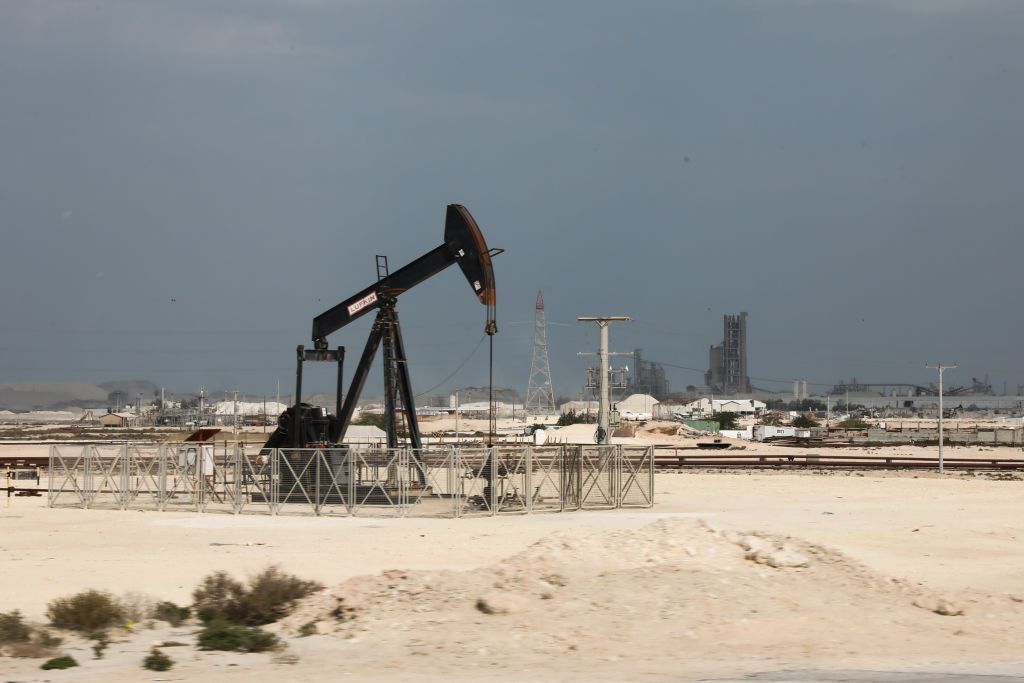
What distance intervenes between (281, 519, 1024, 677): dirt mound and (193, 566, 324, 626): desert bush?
319mm

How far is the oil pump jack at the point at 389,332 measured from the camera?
3756cm

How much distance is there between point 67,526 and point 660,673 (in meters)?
22.8

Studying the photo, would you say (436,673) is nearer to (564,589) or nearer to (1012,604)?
(564,589)

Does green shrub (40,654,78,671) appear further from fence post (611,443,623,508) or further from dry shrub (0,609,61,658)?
fence post (611,443,623,508)

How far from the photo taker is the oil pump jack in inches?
1479

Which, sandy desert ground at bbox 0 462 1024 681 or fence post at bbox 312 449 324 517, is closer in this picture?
sandy desert ground at bbox 0 462 1024 681

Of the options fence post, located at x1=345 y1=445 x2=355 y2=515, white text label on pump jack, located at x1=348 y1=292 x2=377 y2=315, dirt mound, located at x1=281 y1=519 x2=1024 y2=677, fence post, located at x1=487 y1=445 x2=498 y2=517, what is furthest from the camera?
white text label on pump jack, located at x1=348 y1=292 x2=377 y2=315

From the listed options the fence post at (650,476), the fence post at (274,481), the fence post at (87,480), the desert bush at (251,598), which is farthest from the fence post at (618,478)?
the desert bush at (251,598)

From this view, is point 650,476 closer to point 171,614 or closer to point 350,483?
point 350,483

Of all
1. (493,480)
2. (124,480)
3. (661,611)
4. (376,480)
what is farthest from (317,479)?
(661,611)

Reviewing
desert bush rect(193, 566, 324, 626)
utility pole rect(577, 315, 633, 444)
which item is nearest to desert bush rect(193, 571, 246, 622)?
desert bush rect(193, 566, 324, 626)

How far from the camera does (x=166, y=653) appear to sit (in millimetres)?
14422

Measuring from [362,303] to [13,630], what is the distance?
83.7 feet

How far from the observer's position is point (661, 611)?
54.6ft
